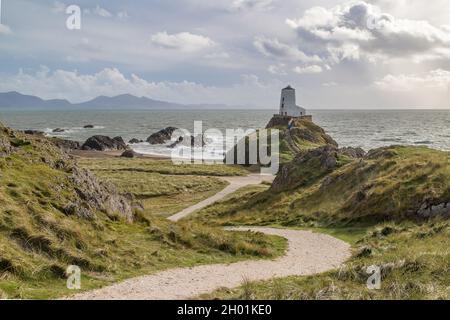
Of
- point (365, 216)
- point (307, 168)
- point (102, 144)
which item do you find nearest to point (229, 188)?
point (307, 168)

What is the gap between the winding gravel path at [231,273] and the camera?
49.9 feet

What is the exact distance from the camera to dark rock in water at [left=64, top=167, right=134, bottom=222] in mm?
22781

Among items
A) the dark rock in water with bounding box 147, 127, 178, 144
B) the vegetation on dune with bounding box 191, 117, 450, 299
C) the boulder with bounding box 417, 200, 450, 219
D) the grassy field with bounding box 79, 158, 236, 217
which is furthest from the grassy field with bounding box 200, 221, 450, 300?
the dark rock in water with bounding box 147, 127, 178, 144

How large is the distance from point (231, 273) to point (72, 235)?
7.10 m

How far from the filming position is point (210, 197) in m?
60.5

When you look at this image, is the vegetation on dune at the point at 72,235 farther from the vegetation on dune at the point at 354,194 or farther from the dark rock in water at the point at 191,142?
the dark rock in water at the point at 191,142

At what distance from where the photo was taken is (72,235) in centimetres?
1928

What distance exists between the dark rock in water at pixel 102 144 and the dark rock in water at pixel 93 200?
353ft

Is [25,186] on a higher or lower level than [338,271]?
higher

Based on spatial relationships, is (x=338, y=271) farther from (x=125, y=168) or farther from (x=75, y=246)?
(x=125, y=168)

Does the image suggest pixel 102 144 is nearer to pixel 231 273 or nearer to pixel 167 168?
pixel 167 168

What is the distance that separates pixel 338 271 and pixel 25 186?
15.4 metres

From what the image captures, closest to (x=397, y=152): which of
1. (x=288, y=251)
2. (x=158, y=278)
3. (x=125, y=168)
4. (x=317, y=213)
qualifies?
(x=317, y=213)

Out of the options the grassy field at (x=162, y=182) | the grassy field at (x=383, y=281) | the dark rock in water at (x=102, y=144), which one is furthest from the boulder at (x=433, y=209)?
the dark rock in water at (x=102, y=144)
